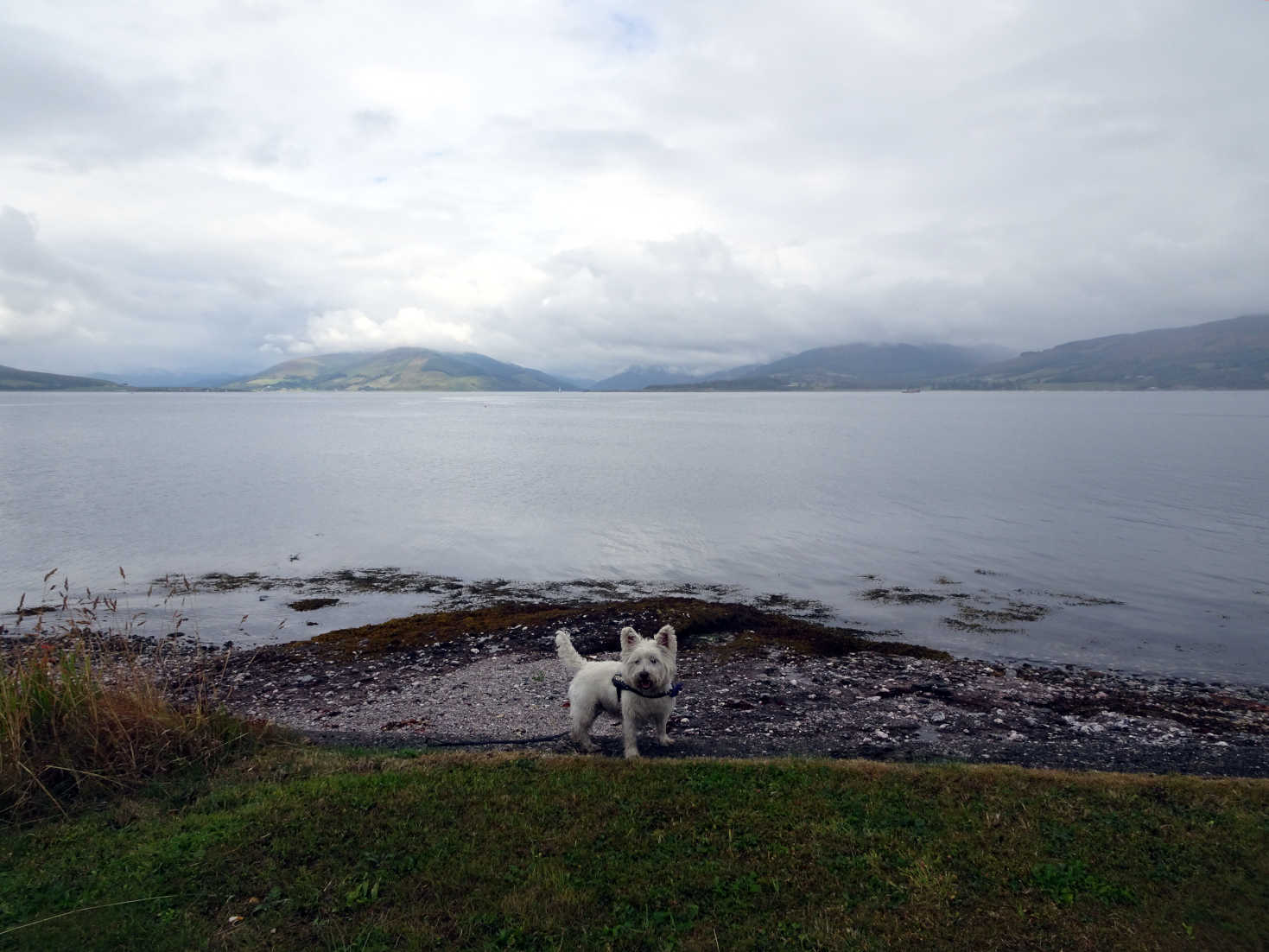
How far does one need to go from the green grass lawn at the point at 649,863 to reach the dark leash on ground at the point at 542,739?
5.17ft

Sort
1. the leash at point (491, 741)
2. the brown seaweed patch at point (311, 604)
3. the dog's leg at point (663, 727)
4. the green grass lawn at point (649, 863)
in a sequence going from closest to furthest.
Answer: the green grass lawn at point (649, 863), the dog's leg at point (663, 727), the leash at point (491, 741), the brown seaweed patch at point (311, 604)

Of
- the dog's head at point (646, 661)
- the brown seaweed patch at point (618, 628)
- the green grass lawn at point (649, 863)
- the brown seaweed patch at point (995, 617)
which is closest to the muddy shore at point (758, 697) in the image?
the brown seaweed patch at point (618, 628)

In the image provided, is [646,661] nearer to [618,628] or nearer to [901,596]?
[618,628]

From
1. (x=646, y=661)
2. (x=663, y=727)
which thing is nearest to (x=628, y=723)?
(x=663, y=727)

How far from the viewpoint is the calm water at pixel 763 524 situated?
25.8 meters

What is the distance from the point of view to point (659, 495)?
51.9 m

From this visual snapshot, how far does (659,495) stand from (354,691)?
36.5m

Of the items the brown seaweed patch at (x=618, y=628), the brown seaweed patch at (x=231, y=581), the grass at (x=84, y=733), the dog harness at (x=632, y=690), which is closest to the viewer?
the grass at (x=84, y=733)

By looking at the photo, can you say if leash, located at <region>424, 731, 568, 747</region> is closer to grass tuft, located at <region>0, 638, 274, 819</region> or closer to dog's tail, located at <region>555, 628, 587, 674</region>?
dog's tail, located at <region>555, 628, 587, 674</region>

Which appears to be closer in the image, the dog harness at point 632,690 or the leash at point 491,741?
the dog harness at point 632,690

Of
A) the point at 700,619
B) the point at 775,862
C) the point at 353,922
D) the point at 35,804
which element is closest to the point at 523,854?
the point at 353,922

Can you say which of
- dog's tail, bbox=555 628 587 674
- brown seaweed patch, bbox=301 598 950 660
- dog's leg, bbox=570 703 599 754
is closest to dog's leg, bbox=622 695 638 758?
dog's leg, bbox=570 703 599 754

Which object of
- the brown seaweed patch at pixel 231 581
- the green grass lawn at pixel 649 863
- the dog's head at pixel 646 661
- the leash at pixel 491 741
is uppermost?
the dog's head at pixel 646 661

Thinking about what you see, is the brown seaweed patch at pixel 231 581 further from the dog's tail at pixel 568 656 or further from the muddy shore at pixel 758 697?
the dog's tail at pixel 568 656
